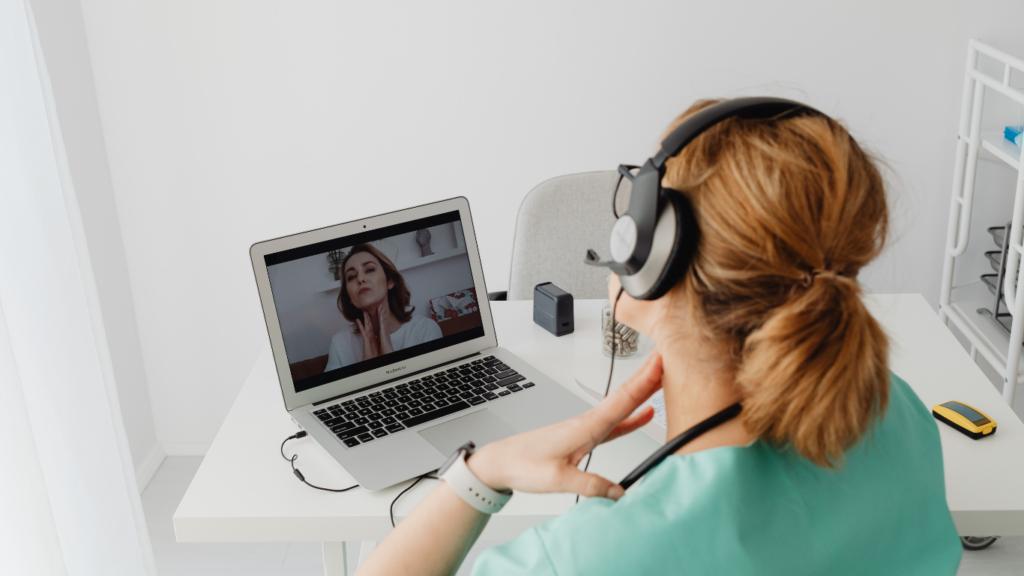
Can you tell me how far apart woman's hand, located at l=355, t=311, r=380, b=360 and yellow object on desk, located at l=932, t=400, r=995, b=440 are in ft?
2.72

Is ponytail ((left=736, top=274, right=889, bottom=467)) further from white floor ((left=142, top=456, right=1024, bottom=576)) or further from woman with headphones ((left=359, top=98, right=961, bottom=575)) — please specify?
white floor ((left=142, top=456, right=1024, bottom=576))

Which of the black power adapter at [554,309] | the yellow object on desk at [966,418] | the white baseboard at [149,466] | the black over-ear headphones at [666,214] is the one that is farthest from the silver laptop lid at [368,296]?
the white baseboard at [149,466]

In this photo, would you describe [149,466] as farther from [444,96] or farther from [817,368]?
[817,368]

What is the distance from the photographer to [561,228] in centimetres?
187

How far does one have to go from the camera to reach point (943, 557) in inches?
30.2

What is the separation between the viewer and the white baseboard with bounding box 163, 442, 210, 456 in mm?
2527

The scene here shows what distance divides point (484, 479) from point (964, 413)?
743 millimetres

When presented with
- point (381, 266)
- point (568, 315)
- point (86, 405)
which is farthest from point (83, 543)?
point (568, 315)

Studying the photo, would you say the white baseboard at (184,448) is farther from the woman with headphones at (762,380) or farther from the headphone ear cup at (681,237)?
the headphone ear cup at (681,237)

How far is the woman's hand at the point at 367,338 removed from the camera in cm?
125

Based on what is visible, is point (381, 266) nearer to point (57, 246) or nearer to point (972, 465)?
point (57, 246)

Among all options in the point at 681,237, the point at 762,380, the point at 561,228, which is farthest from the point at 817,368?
the point at 561,228

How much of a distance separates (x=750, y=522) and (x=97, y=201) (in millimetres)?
2076

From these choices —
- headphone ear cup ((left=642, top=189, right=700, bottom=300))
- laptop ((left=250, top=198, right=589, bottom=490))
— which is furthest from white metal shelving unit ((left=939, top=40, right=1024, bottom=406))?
headphone ear cup ((left=642, top=189, right=700, bottom=300))
